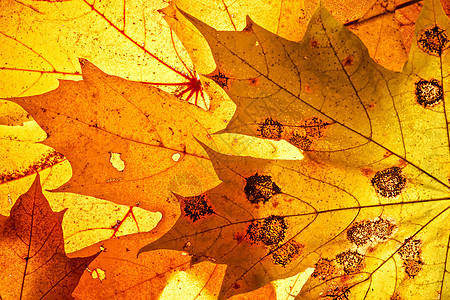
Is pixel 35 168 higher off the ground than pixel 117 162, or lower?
lower

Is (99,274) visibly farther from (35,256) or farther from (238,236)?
(238,236)

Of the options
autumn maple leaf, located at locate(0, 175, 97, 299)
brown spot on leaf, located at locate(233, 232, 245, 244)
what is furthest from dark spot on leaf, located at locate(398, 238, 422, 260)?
autumn maple leaf, located at locate(0, 175, 97, 299)

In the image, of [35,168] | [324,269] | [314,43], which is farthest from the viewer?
[35,168]

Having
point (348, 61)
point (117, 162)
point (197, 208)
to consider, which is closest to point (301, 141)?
point (348, 61)

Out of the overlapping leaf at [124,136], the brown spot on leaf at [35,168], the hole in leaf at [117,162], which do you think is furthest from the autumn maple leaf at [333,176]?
the brown spot on leaf at [35,168]

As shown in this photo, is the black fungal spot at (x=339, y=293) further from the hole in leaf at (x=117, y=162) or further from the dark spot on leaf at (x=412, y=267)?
the hole in leaf at (x=117, y=162)

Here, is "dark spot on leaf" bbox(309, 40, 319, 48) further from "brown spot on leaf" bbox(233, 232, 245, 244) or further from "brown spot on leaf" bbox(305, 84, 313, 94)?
"brown spot on leaf" bbox(233, 232, 245, 244)

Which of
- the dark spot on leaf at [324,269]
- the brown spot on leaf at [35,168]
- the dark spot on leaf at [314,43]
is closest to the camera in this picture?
the dark spot on leaf at [314,43]

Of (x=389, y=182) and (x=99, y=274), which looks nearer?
(x=389, y=182)
